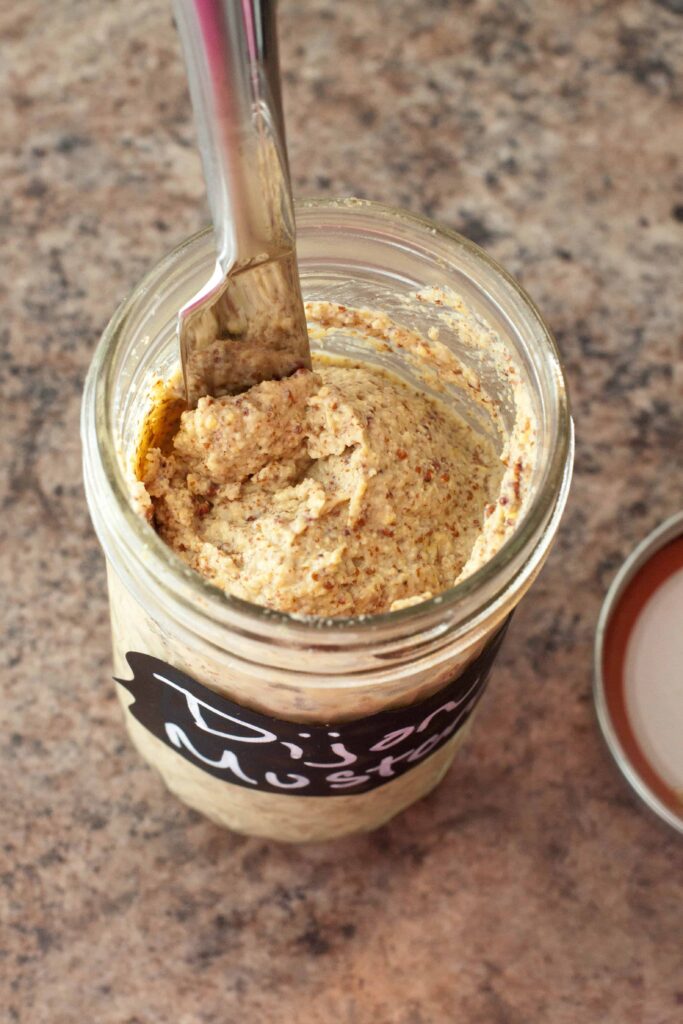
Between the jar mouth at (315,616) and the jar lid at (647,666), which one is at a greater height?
the jar mouth at (315,616)

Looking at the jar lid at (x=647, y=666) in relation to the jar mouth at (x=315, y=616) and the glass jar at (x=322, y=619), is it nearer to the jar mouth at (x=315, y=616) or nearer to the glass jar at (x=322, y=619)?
the glass jar at (x=322, y=619)

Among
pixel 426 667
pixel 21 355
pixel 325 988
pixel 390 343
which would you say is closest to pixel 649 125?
pixel 390 343

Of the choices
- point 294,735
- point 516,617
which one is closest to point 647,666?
point 516,617

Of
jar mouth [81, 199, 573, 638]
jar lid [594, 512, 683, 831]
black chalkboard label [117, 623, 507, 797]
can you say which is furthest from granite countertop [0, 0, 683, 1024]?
jar mouth [81, 199, 573, 638]

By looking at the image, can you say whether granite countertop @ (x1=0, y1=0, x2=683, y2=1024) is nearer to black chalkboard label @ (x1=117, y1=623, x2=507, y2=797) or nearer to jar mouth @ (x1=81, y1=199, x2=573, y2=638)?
black chalkboard label @ (x1=117, y1=623, x2=507, y2=797)

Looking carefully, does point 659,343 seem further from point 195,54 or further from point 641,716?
point 195,54

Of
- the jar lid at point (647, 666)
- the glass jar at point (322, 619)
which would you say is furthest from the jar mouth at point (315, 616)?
the jar lid at point (647, 666)

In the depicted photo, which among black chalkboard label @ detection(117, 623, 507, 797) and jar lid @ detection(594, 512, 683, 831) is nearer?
black chalkboard label @ detection(117, 623, 507, 797)

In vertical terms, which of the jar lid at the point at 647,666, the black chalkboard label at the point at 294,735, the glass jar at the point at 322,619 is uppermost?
the glass jar at the point at 322,619
